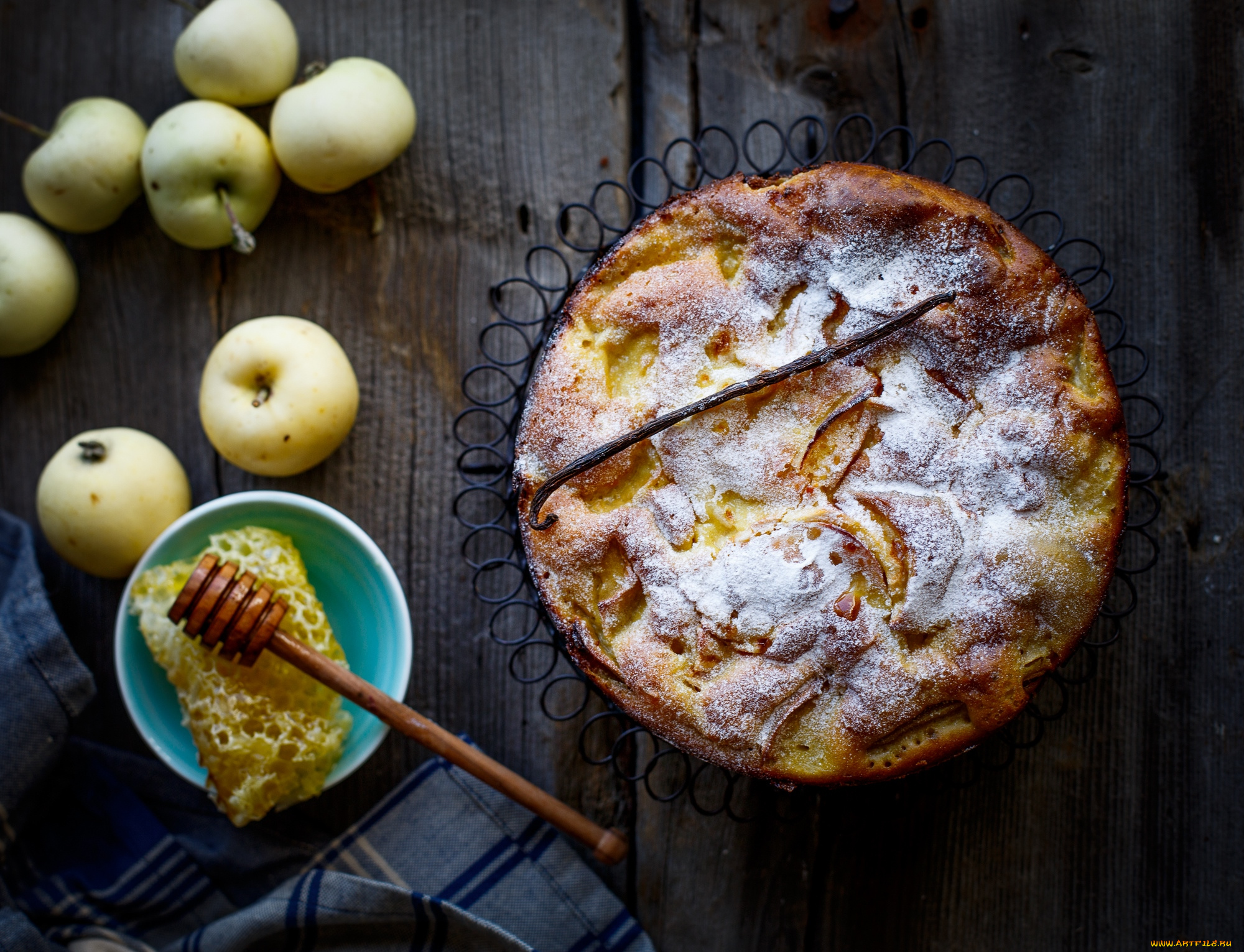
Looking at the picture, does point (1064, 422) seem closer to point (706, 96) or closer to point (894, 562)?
point (894, 562)

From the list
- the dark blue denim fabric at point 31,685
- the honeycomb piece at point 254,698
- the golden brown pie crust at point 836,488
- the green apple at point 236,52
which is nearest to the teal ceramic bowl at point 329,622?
the honeycomb piece at point 254,698

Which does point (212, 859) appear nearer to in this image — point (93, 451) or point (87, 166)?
point (93, 451)

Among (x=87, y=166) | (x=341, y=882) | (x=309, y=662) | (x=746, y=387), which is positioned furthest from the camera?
(x=87, y=166)

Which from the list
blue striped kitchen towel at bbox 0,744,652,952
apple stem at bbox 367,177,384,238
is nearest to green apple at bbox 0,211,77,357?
apple stem at bbox 367,177,384,238

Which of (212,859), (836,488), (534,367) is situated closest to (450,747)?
(212,859)

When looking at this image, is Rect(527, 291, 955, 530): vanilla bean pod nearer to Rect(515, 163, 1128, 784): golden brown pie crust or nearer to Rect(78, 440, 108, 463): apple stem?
Rect(515, 163, 1128, 784): golden brown pie crust

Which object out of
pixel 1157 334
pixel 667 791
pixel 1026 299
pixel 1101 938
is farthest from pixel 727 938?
pixel 1157 334
